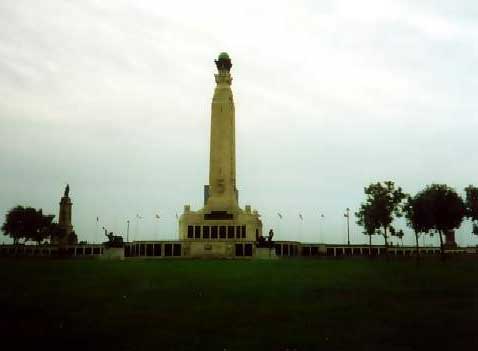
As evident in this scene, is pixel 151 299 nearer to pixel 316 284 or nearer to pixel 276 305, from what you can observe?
pixel 276 305

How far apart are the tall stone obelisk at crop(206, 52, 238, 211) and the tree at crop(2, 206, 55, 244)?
1220 inches

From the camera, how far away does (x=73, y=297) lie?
50.8 ft

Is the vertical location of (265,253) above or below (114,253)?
below

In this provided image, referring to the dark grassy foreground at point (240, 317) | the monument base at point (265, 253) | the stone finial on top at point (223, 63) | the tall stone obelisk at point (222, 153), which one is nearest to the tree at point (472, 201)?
the monument base at point (265, 253)

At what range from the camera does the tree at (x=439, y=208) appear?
52.3 m

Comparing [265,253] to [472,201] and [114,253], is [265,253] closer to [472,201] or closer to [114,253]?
[114,253]

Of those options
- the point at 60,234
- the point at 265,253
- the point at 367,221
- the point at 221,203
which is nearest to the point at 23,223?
the point at 60,234

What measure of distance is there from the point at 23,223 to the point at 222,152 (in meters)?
36.9

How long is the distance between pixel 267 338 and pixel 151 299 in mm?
6354

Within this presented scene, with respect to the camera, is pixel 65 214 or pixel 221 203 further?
pixel 65 214

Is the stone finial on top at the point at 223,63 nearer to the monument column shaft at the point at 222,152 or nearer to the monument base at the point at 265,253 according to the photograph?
the monument column shaft at the point at 222,152

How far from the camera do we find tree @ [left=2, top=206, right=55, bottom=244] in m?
83.1

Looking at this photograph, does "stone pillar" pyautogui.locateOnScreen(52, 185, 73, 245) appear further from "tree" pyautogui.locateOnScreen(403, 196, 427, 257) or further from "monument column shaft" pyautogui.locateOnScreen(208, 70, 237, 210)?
"tree" pyautogui.locateOnScreen(403, 196, 427, 257)

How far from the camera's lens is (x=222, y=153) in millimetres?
81250
